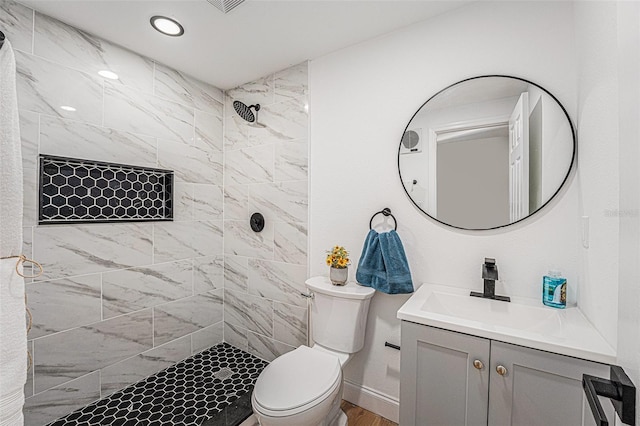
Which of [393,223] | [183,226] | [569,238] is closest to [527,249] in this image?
[569,238]

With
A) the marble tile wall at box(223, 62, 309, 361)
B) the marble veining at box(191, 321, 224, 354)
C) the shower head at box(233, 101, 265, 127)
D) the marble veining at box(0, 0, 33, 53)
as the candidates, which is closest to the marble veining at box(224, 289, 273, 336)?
the marble tile wall at box(223, 62, 309, 361)

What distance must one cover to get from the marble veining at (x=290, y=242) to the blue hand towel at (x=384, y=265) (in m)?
0.55

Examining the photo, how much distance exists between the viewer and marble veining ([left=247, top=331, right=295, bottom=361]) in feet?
7.64

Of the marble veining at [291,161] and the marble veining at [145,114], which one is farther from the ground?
the marble veining at [145,114]

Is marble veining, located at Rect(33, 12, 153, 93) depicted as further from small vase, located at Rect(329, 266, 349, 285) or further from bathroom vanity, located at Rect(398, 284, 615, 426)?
bathroom vanity, located at Rect(398, 284, 615, 426)

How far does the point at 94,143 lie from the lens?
1.88 meters

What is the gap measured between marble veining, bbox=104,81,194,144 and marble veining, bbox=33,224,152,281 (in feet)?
2.26

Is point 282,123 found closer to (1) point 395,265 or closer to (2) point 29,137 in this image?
(1) point 395,265

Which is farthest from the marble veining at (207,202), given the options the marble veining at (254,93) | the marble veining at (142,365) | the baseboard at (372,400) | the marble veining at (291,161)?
the baseboard at (372,400)

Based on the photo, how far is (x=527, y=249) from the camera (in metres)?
1.46

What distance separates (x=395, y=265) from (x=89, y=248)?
6.10ft

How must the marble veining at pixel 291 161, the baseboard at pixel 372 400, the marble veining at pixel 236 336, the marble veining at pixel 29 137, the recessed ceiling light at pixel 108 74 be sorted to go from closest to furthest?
the marble veining at pixel 29 137 < the baseboard at pixel 372 400 < the recessed ceiling light at pixel 108 74 < the marble veining at pixel 291 161 < the marble veining at pixel 236 336

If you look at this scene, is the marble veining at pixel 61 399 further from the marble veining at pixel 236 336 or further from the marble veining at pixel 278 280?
the marble veining at pixel 278 280

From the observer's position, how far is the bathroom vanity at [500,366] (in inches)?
38.3
